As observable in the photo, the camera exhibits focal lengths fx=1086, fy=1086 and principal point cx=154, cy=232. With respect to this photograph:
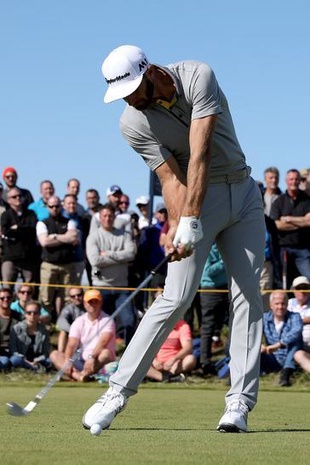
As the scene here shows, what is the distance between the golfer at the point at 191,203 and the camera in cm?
670

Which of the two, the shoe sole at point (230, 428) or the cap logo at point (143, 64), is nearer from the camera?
the cap logo at point (143, 64)

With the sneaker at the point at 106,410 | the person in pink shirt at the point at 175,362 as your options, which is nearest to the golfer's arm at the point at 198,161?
the sneaker at the point at 106,410

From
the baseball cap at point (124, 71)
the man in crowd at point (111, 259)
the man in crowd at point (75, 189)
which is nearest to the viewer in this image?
the baseball cap at point (124, 71)

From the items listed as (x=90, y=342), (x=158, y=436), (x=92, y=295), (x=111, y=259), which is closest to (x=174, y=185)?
(x=158, y=436)

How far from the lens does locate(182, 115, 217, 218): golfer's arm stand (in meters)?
6.67

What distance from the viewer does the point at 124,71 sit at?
6.59 meters

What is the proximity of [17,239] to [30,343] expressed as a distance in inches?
73.0

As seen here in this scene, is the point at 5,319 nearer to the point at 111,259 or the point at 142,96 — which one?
the point at 111,259

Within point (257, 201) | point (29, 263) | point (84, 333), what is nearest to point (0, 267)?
point (29, 263)

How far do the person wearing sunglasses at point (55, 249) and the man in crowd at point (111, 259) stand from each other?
42cm

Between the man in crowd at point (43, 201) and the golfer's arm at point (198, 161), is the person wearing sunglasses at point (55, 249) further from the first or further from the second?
the golfer's arm at point (198, 161)

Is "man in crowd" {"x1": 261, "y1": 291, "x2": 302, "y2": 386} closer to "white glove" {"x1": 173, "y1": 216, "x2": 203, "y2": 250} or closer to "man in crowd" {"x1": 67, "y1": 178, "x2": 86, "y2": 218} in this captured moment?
"man in crowd" {"x1": 67, "y1": 178, "x2": 86, "y2": 218}

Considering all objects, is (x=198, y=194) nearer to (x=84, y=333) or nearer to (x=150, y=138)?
(x=150, y=138)

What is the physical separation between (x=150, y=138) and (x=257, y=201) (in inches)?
33.7
